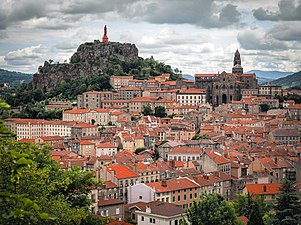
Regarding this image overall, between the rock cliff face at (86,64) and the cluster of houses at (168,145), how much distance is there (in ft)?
52.1

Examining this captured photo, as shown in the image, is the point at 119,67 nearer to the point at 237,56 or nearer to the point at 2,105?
the point at 237,56

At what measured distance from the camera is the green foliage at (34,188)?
271 inches

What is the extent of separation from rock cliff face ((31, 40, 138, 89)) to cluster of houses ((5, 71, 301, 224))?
15876mm

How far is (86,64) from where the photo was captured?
136m

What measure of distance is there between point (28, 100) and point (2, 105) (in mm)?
121424

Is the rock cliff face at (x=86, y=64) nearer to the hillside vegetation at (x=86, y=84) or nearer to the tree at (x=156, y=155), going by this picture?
the hillside vegetation at (x=86, y=84)

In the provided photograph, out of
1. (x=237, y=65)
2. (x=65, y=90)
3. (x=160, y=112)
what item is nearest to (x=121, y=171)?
(x=160, y=112)

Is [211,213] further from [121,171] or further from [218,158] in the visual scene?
[218,158]

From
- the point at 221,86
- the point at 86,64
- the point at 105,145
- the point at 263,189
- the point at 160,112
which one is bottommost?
the point at 263,189

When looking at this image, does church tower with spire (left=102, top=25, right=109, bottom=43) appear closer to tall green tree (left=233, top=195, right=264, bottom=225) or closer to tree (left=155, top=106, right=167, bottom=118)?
tree (left=155, top=106, right=167, bottom=118)

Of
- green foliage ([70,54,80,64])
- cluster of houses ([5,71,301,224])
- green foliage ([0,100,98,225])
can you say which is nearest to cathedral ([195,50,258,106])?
cluster of houses ([5,71,301,224])

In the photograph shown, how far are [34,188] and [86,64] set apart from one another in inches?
4868

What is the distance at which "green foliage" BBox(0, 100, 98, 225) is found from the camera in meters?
6.88

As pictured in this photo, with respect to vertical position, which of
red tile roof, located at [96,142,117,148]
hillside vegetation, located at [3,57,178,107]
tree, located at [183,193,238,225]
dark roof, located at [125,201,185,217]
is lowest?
red tile roof, located at [96,142,117,148]
